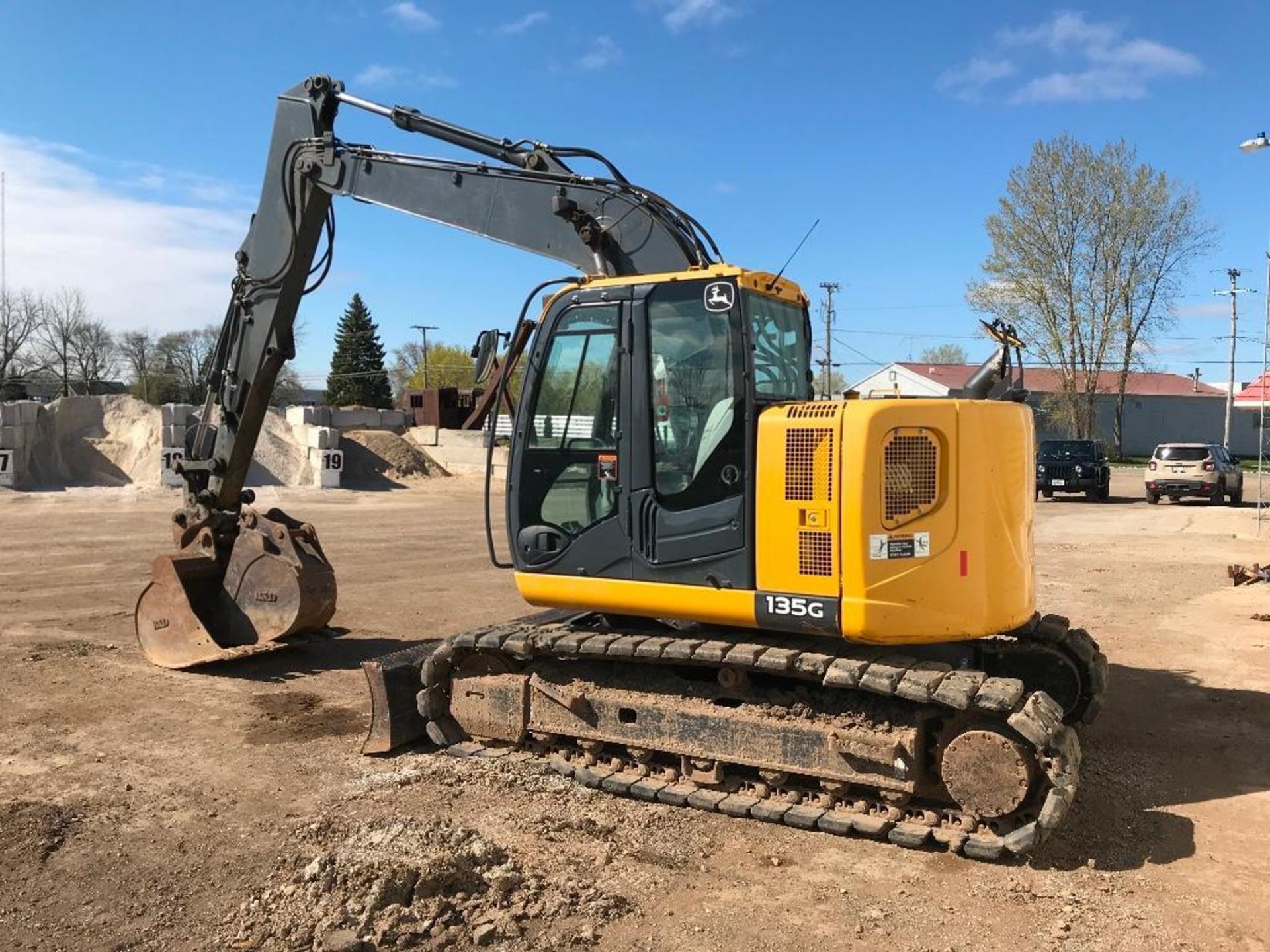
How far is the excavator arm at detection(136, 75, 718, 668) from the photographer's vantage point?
7.15 metres

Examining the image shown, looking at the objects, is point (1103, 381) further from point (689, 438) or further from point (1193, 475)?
point (689, 438)

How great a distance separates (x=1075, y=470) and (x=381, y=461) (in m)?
21.1

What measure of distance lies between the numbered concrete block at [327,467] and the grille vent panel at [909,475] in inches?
1010

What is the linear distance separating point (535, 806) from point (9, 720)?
4.08 metres

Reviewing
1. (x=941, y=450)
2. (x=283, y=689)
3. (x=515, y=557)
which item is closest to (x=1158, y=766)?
(x=941, y=450)

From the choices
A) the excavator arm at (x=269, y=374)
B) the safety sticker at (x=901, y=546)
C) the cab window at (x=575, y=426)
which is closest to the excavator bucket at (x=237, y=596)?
the excavator arm at (x=269, y=374)

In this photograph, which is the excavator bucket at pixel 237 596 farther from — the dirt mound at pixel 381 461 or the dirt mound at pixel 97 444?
the dirt mound at pixel 381 461

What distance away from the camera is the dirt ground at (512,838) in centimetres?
400

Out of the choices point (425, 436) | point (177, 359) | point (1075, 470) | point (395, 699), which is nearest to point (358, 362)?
point (177, 359)

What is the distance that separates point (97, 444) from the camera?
27.7m

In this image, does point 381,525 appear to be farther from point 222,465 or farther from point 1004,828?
point 1004,828

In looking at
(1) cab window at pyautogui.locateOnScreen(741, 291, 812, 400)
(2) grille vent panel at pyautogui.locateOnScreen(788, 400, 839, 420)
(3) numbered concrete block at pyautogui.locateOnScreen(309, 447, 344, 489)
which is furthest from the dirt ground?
(3) numbered concrete block at pyautogui.locateOnScreen(309, 447, 344, 489)

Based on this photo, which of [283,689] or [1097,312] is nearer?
[283,689]

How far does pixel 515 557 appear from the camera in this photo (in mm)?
5789
